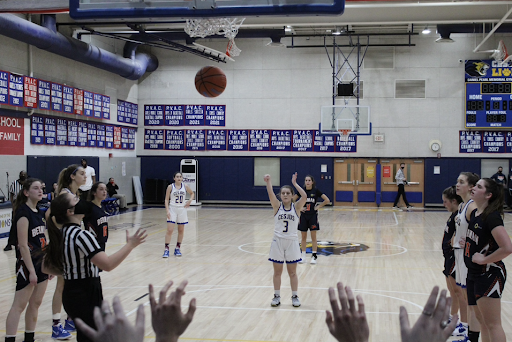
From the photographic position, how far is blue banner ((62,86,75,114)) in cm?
1688

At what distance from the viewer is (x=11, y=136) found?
14.6 metres

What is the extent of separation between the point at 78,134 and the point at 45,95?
2.52 meters

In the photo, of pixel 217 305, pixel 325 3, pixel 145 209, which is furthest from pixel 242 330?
pixel 145 209

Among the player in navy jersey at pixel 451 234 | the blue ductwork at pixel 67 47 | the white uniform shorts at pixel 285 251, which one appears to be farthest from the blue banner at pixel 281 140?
the player in navy jersey at pixel 451 234

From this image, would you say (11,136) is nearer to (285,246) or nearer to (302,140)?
(285,246)

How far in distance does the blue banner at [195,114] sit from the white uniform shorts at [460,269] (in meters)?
18.4

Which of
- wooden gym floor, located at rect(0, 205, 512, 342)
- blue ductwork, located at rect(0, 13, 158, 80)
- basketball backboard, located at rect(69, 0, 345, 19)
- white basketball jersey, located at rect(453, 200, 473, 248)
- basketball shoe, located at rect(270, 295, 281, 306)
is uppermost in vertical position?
blue ductwork, located at rect(0, 13, 158, 80)

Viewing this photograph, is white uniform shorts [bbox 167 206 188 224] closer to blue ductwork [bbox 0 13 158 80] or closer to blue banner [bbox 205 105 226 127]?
blue ductwork [bbox 0 13 158 80]

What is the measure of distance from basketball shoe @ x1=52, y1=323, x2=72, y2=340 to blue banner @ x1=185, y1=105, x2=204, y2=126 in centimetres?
1776

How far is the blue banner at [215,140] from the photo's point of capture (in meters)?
22.9

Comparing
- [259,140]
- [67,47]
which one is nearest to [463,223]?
[67,47]

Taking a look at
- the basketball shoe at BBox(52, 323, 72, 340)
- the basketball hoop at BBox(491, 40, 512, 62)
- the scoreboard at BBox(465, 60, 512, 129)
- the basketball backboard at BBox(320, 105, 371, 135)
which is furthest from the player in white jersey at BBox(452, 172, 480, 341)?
the scoreboard at BBox(465, 60, 512, 129)

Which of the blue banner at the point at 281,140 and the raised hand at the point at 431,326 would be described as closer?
the raised hand at the point at 431,326

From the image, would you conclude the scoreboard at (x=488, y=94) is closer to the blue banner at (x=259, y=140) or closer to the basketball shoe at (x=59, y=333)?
the blue banner at (x=259, y=140)
